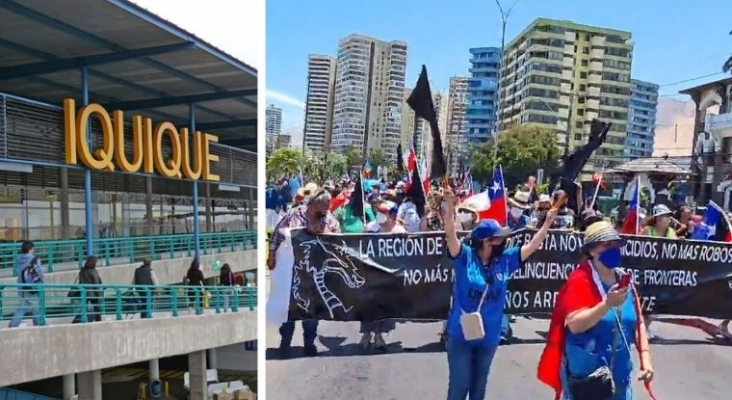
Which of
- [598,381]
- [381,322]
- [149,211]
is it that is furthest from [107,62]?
[598,381]

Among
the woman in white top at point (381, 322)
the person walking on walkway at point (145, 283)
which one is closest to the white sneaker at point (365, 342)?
the woman in white top at point (381, 322)

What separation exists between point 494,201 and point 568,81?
39 centimetres

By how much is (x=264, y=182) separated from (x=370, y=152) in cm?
34

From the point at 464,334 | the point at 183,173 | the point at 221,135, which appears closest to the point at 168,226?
the point at 183,173

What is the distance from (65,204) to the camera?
3.67m

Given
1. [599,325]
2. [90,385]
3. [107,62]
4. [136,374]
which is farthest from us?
[136,374]

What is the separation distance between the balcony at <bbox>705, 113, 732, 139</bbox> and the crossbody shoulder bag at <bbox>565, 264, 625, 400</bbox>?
51 cm

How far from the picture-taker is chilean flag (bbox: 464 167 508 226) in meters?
1.84

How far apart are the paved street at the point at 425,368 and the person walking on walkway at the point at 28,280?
1.98 meters

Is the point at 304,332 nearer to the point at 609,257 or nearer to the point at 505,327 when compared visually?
the point at 505,327

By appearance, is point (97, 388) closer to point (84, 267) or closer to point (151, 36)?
point (84, 267)

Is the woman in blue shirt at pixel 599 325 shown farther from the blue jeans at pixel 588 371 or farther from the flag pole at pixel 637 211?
the flag pole at pixel 637 211

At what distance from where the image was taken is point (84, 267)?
11.5 ft

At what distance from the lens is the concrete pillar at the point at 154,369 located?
11.5 feet
